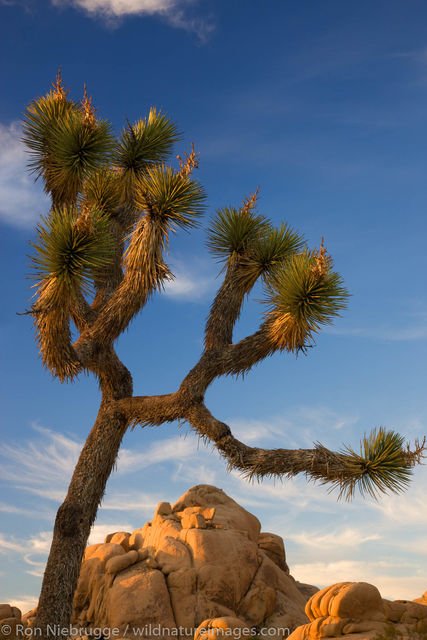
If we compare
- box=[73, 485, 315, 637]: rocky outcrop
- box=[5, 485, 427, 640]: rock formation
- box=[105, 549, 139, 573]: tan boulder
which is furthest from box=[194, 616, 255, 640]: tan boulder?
box=[105, 549, 139, 573]: tan boulder

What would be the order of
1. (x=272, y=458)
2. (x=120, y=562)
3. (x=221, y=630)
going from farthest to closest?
(x=120, y=562) < (x=272, y=458) < (x=221, y=630)

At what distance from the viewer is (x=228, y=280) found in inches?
540

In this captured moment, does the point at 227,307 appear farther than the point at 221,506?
No

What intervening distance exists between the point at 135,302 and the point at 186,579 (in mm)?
6673

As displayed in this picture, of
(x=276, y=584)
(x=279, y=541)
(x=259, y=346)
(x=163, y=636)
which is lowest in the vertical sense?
(x=163, y=636)

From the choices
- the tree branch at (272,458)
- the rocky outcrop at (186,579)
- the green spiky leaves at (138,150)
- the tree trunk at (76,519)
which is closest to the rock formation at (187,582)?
the rocky outcrop at (186,579)

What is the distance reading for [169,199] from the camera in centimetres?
1281

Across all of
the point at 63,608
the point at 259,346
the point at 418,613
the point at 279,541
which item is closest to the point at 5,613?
the point at 63,608

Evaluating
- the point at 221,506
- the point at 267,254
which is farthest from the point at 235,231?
the point at 221,506

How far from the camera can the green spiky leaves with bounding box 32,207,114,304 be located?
11.8 meters

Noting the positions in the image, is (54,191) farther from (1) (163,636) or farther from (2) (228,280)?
(1) (163,636)

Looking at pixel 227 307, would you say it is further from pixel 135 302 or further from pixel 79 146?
pixel 79 146

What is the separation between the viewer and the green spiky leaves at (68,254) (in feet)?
38.9

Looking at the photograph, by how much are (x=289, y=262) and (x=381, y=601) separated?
674cm
